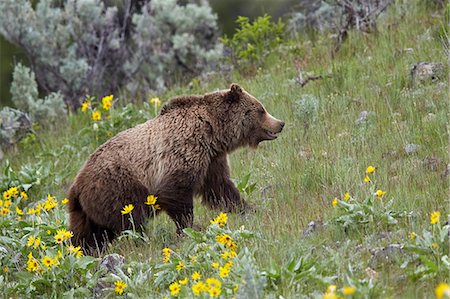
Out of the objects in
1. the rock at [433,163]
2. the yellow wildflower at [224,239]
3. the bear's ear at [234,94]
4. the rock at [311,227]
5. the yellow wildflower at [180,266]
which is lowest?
the rock at [311,227]

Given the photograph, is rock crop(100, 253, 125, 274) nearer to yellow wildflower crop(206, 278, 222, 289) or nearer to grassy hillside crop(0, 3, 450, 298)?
grassy hillside crop(0, 3, 450, 298)

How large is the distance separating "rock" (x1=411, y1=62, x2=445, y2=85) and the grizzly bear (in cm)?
213

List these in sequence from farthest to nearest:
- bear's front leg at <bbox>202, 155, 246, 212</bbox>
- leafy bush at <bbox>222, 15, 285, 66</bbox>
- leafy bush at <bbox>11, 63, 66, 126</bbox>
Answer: leafy bush at <bbox>11, 63, 66, 126</bbox>, leafy bush at <bbox>222, 15, 285, 66</bbox>, bear's front leg at <bbox>202, 155, 246, 212</bbox>

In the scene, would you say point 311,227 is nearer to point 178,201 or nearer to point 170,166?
point 178,201

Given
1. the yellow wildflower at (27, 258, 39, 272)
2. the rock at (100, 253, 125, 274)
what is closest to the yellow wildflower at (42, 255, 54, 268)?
the yellow wildflower at (27, 258, 39, 272)

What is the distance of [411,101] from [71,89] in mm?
6935

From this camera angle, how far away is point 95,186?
7062mm

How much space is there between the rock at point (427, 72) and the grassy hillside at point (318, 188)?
113 millimetres

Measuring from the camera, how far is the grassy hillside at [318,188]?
4965 millimetres

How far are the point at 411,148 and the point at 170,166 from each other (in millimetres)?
2172

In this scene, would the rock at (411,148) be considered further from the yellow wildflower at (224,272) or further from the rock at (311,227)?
the yellow wildflower at (224,272)

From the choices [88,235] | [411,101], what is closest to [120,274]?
[88,235]

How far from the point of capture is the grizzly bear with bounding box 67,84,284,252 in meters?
7.03

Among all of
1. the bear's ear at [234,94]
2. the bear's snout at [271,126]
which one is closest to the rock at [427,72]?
the bear's snout at [271,126]
